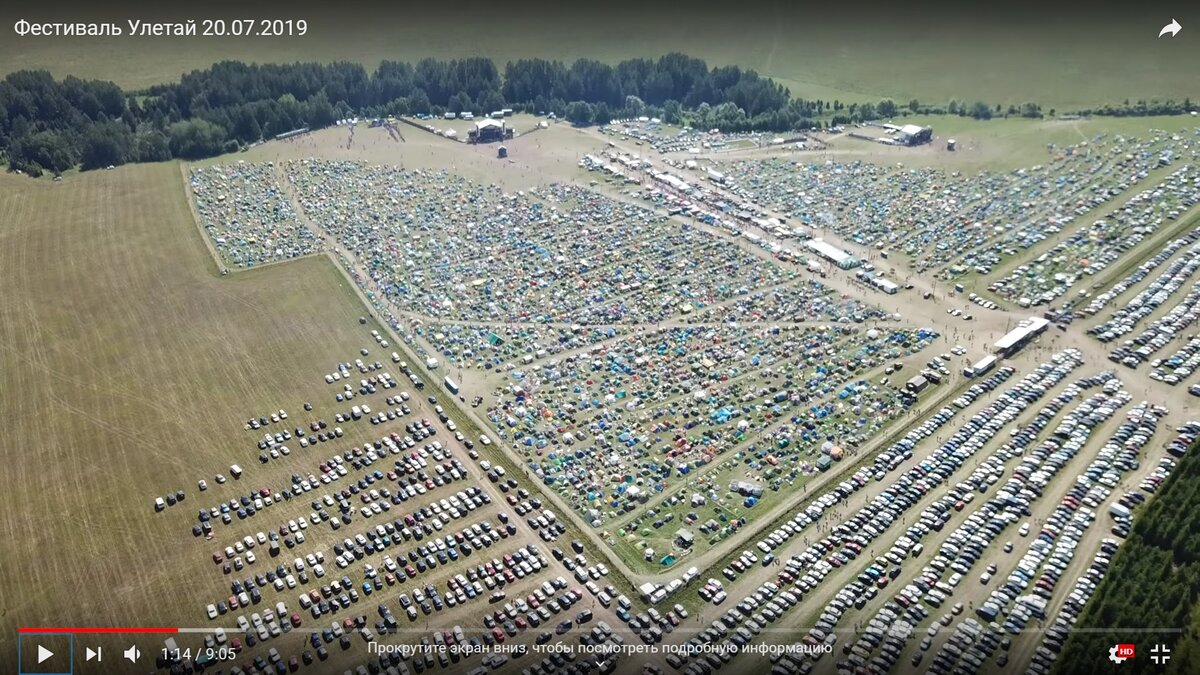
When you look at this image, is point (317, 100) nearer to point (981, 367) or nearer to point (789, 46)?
point (789, 46)

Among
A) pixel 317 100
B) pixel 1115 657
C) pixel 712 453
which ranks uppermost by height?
pixel 317 100

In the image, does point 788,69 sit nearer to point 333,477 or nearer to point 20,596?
point 333,477

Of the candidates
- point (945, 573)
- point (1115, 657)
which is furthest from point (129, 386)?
point (1115, 657)

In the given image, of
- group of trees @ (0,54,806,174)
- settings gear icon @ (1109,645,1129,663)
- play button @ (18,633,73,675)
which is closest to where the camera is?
settings gear icon @ (1109,645,1129,663)

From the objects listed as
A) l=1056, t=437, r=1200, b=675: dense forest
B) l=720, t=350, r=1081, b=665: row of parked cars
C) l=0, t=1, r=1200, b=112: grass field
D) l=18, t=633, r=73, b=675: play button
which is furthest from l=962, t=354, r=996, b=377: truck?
l=0, t=1, r=1200, b=112: grass field

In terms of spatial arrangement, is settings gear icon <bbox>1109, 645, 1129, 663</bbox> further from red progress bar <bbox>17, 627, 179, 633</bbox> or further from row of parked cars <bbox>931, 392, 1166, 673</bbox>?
red progress bar <bbox>17, 627, 179, 633</bbox>

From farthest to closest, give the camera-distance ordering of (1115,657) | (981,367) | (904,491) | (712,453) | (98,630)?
(981,367) < (712,453) < (904,491) < (98,630) < (1115,657)
